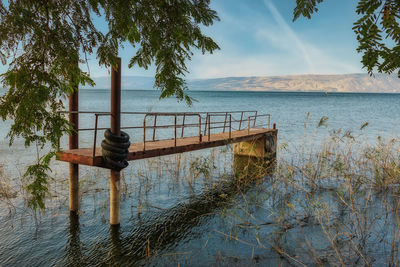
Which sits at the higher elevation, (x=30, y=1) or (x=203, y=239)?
(x=30, y=1)

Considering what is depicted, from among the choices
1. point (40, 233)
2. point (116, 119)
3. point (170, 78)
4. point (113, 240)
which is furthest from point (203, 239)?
point (170, 78)

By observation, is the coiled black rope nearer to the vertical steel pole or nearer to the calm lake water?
the vertical steel pole

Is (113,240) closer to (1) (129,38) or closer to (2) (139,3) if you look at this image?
(1) (129,38)

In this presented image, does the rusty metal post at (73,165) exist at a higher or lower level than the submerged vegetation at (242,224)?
higher

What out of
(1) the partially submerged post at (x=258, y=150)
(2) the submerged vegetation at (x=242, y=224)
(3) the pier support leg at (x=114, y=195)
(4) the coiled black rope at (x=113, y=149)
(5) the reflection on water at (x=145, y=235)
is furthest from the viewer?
(1) the partially submerged post at (x=258, y=150)

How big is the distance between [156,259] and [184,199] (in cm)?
333

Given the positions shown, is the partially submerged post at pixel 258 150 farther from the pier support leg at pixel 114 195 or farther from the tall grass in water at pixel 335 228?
the pier support leg at pixel 114 195

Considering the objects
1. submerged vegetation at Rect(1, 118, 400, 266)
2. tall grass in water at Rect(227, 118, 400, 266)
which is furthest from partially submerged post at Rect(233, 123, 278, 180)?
tall grass in water at Rect(227, 118, 400, 266)

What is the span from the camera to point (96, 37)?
128 inches

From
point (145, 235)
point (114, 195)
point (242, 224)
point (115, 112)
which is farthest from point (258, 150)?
point (115, 112)

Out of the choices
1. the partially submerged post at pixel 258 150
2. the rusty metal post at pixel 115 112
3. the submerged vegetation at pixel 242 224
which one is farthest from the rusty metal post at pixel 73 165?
the partially submerged post at pixel 258 150

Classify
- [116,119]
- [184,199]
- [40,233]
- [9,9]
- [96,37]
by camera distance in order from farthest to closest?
[184,199] → [40,233] → [116,119] → [96,37] → [9,9]

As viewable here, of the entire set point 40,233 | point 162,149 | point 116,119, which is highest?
point 116,119

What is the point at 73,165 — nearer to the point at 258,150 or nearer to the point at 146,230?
the point at 146,230
